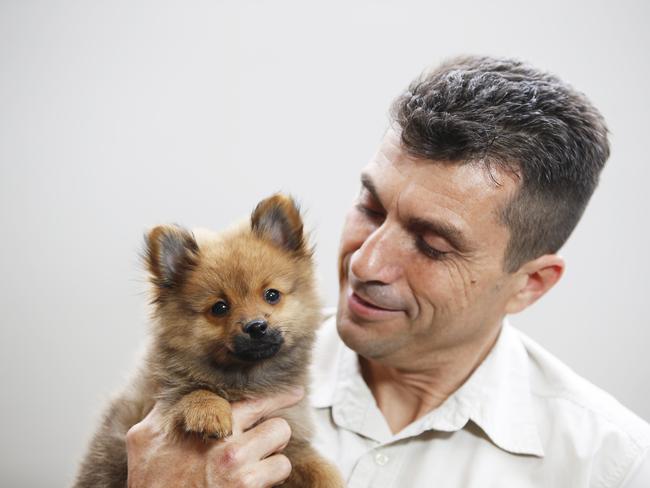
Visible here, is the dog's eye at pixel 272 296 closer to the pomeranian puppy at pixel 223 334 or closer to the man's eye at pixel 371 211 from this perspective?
the pomeranian puppy at pixel 223 334

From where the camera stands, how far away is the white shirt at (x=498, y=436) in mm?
1990

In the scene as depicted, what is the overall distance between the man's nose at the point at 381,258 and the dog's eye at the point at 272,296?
0.28 metres

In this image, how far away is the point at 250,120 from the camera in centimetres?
341

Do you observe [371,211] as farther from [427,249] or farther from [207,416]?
[207,416]

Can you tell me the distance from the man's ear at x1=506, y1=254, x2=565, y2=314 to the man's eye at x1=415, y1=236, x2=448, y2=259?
1.22 feet

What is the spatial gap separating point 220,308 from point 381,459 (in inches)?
33.9

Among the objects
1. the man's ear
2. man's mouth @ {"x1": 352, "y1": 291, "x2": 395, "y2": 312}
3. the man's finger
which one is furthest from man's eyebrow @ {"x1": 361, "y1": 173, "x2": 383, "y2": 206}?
the man's finger

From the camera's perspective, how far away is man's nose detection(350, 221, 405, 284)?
1936 millimetres

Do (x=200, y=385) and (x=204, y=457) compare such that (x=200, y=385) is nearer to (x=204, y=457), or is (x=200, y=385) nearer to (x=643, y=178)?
(x=204, y=457)

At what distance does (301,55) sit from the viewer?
3.34 metres

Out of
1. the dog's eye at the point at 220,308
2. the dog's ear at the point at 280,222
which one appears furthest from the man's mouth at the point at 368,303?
the dog's eye at the point at 220,308

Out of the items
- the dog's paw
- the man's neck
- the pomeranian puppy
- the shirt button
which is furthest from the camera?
the man's neck

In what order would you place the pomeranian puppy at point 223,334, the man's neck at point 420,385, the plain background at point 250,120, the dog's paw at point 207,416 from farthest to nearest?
the plain background at point 250,120 → the man's neck at point 420,385 → the pomeranian puppy at point 223,334 → the dog's paw at point 207,416

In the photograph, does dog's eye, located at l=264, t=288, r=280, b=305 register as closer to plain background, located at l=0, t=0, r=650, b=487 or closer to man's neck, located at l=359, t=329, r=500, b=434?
man's neck, located at l=359, t=329, r=500, b=434
